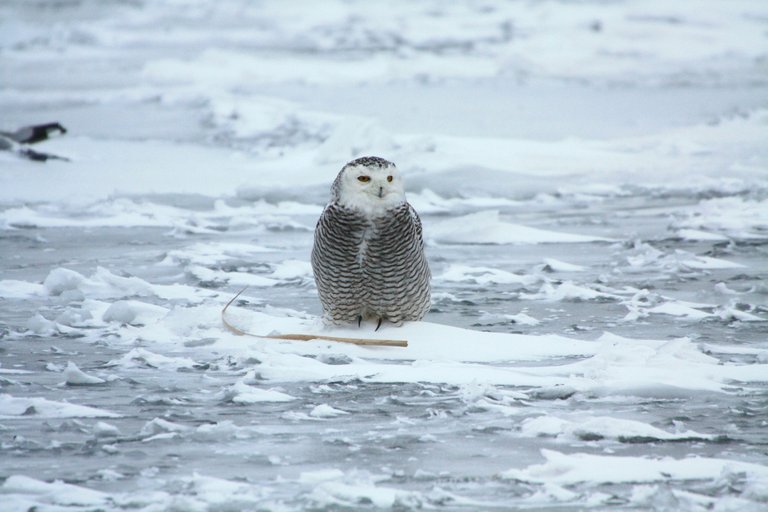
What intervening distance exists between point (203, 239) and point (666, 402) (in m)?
4.25

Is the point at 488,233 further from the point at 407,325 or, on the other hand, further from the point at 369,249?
the point at 369,249

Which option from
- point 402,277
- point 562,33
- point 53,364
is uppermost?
point 562,33

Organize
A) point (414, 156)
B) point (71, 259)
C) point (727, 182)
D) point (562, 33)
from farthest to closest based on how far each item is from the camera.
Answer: point (562, 33)
point (414, 156)
point (727, 182)
point (71, 259)

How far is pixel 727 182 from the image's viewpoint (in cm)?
960

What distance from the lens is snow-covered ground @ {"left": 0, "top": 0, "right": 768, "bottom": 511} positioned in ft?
12.5

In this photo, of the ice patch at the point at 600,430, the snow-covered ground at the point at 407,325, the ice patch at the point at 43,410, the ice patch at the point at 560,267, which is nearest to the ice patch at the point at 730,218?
the snow-covered ground at the point at 407,325

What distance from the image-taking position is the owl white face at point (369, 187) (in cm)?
532

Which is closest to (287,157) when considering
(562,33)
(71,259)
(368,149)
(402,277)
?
(368,149)

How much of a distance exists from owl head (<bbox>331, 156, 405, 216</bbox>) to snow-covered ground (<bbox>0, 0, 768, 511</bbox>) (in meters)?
0.70

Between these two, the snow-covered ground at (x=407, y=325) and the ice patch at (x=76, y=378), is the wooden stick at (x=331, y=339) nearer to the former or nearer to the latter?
the snow-covered ground at (x=407, y=325)

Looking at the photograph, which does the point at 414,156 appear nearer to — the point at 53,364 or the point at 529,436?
the point at 53,364

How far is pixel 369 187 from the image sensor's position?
17.5ft

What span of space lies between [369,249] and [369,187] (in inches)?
11.7

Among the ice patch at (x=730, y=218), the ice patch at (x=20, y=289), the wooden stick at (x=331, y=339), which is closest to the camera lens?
the wooden stick at (x=331, y=339)
